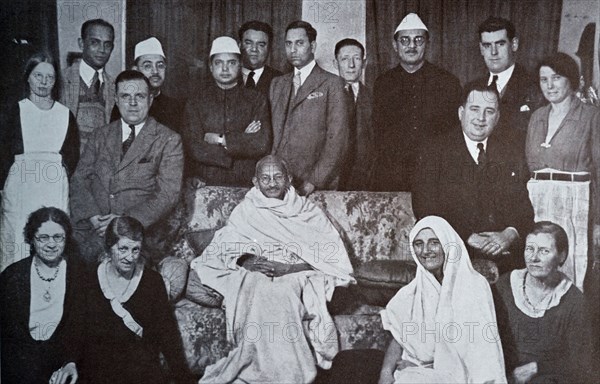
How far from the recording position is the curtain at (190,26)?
14.8 ft

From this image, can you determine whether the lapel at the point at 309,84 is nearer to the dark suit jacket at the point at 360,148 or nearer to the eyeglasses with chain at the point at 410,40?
the dark suit jacket at the point at 360,148

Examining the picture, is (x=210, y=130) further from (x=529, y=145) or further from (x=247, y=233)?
(x=529, y=145)

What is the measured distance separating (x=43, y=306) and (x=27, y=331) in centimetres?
19

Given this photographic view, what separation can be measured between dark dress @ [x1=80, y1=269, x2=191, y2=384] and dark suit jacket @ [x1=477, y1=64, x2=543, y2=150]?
8.49ft

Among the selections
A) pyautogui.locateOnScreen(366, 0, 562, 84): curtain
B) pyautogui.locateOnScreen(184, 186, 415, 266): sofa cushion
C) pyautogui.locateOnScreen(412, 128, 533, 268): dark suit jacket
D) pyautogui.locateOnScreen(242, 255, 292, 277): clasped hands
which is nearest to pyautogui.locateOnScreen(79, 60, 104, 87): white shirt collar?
pyautogui.locateOnScreen(184, 186, 415, 266): sofa cushion

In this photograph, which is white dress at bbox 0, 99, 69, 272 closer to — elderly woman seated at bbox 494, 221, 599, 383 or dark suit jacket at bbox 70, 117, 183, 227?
dark suit jacket at bbox 70, 117, 183, 227

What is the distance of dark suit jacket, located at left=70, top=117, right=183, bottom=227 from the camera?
4.41 m

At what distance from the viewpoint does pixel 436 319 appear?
4367 millimetres

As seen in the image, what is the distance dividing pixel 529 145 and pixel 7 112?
11.8 ft

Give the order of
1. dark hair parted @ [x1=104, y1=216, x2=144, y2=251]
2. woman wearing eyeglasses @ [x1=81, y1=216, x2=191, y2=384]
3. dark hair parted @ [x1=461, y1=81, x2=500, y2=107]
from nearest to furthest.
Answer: woman wearing eyeglasses @ [x1=81, y1=216, x2=191, y2=384]
dark hair parted @ [x1=104, y1=216, x2=144, y2=251]
dark hair parted @ [x1=461, y1=81, x2=500, y2=107]

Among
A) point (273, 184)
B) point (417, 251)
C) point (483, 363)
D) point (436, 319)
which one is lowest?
point (483, 363)

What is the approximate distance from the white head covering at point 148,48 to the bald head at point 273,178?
105 centimetres

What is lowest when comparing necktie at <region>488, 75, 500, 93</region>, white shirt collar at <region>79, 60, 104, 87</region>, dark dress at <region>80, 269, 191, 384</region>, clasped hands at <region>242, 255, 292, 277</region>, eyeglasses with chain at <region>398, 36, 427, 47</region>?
dark dress at <region>80, 269, 191, 384</region>

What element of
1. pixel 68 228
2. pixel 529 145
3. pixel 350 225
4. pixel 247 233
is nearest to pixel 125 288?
pixel 68 228
